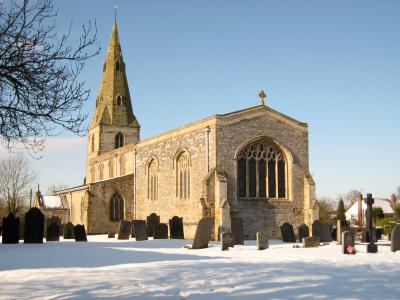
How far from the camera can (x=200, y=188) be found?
26438mm

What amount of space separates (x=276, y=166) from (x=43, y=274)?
18.5 m

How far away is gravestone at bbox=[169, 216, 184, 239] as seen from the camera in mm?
25391

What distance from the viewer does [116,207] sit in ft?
116

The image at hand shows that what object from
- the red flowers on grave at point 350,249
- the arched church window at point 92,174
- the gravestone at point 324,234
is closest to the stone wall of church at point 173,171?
the gravestone at point 324,234

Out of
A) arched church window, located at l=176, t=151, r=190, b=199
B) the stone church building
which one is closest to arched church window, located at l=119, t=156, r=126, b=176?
the stone church building

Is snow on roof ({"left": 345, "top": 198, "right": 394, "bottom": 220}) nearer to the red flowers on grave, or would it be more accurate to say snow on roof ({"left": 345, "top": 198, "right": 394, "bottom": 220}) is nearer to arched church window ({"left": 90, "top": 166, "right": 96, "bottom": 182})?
arched church window ({"left": 90, "top": 166, "right": 96, "bottom": 182})

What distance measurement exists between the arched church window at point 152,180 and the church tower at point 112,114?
15.2 metres

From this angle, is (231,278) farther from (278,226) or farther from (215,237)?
(278,226)

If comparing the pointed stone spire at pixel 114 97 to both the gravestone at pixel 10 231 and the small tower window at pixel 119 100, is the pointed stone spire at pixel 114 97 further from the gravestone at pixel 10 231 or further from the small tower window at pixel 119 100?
the gravestone at pixel 10 231

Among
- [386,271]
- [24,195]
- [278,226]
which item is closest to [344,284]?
[386,271]

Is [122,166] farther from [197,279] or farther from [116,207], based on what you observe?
[197,279]

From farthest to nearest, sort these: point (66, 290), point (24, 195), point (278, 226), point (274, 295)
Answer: point (24, 195) < point (278, 226) < point (66, 290) < point (274, 295)

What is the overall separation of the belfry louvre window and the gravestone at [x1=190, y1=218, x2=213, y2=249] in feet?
25.2

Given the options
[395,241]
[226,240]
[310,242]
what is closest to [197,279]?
[226,240]
